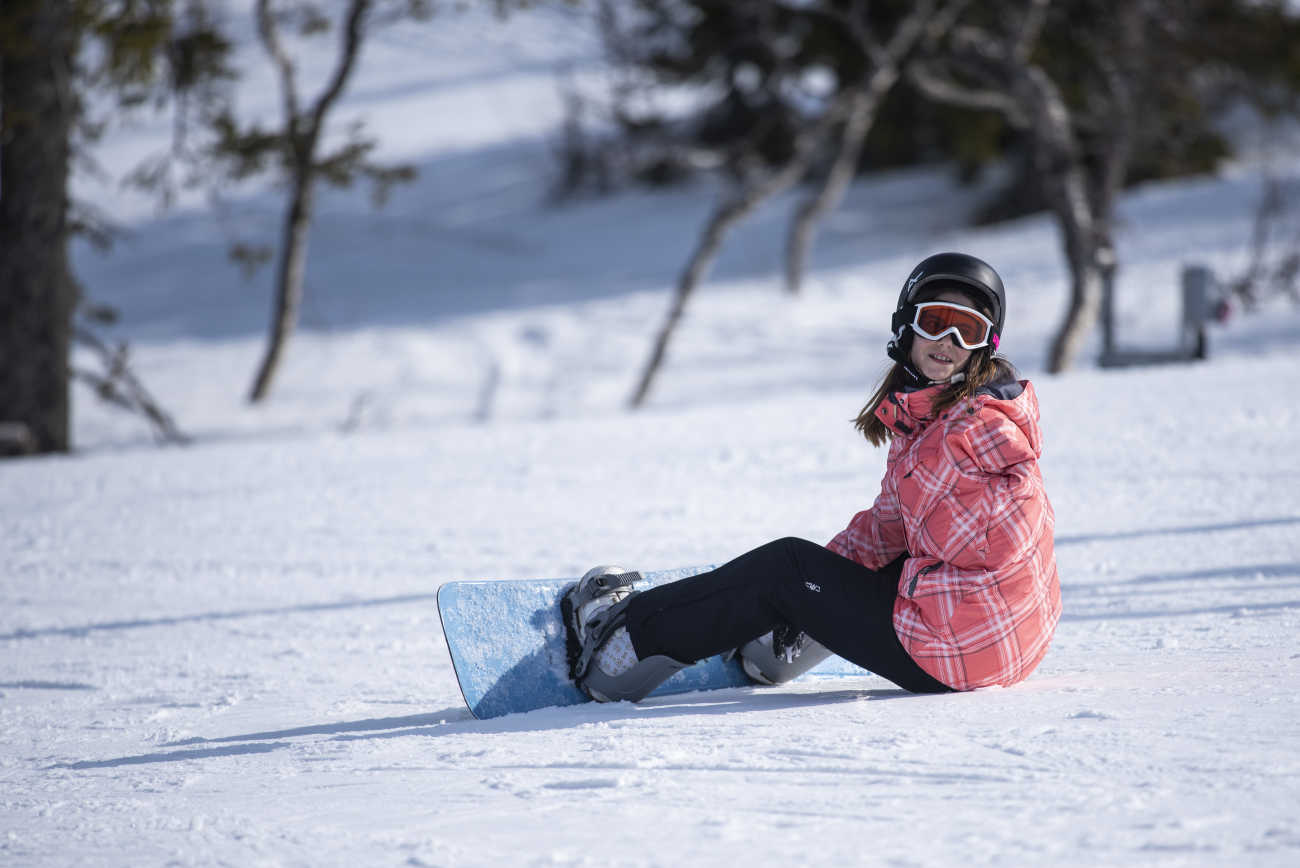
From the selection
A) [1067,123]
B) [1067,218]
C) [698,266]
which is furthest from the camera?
[698,266]

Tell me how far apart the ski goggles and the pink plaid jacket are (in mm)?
125

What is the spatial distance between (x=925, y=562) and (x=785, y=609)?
0.35 meters

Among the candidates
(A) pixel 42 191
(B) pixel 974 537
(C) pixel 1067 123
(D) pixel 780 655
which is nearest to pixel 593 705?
(D) pixel 780 655

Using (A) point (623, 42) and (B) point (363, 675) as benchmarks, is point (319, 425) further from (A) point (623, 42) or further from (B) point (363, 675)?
(B) point (363, 675)

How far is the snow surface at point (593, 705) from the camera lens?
7.34ft

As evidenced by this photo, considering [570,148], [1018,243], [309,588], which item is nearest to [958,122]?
[1018,243]

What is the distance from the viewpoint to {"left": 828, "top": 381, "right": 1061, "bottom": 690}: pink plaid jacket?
276cm

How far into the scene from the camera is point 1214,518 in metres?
5.11

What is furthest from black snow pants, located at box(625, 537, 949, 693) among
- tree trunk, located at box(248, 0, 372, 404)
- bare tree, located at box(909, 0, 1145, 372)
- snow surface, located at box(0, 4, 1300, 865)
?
tree trunk, located at box(248, 0, 372, 404)

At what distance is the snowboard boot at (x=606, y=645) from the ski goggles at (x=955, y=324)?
0.94 meters

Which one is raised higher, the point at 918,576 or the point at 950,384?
the point at 950,384

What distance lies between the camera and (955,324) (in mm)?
2900

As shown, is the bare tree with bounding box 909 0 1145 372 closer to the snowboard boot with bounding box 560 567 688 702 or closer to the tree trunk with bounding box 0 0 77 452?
the tree trunk with bounding box 0 0 77 452

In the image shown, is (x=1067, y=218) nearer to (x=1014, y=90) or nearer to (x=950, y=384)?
(x=1014, y=90)
